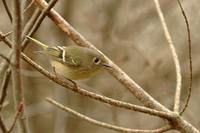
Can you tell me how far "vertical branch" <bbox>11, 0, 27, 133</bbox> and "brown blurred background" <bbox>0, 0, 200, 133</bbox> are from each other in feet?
8.23

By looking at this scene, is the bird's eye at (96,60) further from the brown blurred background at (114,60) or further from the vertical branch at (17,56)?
the brown blurred background at (114,60)

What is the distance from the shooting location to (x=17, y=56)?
1146 millimetres

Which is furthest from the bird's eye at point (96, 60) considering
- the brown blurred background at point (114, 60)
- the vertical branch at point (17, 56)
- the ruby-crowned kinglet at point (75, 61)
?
the brown blurred background at point (114, 60)

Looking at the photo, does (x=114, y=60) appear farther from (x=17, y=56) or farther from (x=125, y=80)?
(x=17, y=56)

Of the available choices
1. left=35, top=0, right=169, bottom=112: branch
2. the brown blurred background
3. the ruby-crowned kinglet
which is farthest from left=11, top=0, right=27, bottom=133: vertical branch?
the brown blurred background

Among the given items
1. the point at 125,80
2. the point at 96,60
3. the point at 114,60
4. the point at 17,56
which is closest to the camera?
the point at 17,56

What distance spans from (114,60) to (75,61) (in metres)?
2.03

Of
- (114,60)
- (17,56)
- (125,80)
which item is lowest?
(114,60)

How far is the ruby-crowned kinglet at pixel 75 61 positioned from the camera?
188 cm

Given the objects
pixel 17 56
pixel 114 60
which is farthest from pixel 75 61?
pixel 114 60

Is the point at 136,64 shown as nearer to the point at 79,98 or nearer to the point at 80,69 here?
the point at 79,98

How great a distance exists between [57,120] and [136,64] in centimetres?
96

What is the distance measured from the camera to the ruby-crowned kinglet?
6.17 ft

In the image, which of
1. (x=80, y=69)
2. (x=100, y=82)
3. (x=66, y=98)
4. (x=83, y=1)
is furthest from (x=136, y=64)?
(x=80, y=69)
